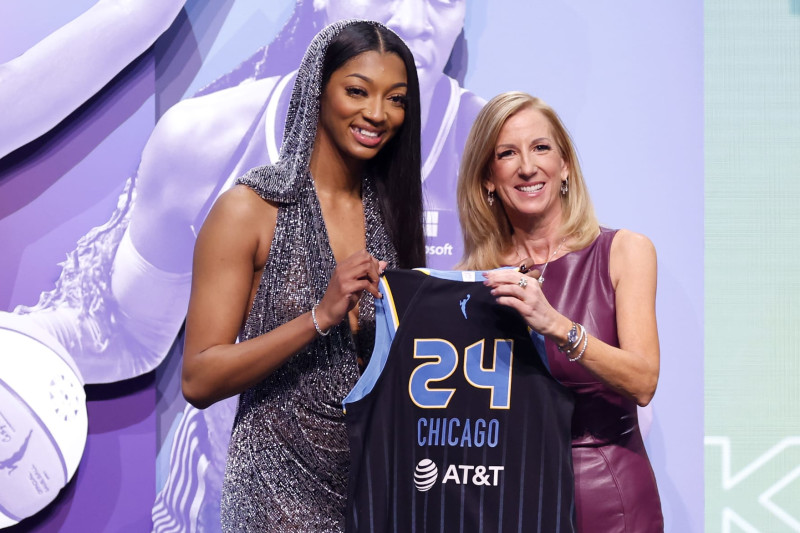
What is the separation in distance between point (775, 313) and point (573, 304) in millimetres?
1565

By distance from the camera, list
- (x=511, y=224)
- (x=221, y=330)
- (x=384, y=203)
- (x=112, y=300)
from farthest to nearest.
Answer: (x=112, y=300), (x=511, y=224), (x=384, y=203), (x=221, y=330)

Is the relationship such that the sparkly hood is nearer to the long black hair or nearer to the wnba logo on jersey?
the long black hair

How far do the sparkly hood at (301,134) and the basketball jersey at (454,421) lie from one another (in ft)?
0.99

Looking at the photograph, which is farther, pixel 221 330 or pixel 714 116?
pixel 714 116

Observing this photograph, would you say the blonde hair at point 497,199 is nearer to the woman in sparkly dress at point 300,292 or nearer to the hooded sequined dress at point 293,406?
the woman in sparkly dress at point 300,292

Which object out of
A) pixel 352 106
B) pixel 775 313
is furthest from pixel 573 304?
pixel 775 313

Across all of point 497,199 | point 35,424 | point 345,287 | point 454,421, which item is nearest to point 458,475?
point 454,421

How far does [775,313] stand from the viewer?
2969 millimetres

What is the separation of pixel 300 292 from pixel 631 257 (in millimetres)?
735

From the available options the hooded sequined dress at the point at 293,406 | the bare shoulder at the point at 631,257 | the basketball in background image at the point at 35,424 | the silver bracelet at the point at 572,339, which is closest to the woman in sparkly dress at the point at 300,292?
the hooded sequined dress at the point at 293,406

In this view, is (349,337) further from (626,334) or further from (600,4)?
(600,4)

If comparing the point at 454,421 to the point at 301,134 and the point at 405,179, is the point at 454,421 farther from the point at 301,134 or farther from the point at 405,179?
the point at 301,134

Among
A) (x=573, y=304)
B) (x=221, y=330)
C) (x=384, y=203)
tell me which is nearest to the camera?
(x=221, y=330)

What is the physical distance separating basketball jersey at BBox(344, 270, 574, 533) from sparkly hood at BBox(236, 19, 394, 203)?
11.8 inches
